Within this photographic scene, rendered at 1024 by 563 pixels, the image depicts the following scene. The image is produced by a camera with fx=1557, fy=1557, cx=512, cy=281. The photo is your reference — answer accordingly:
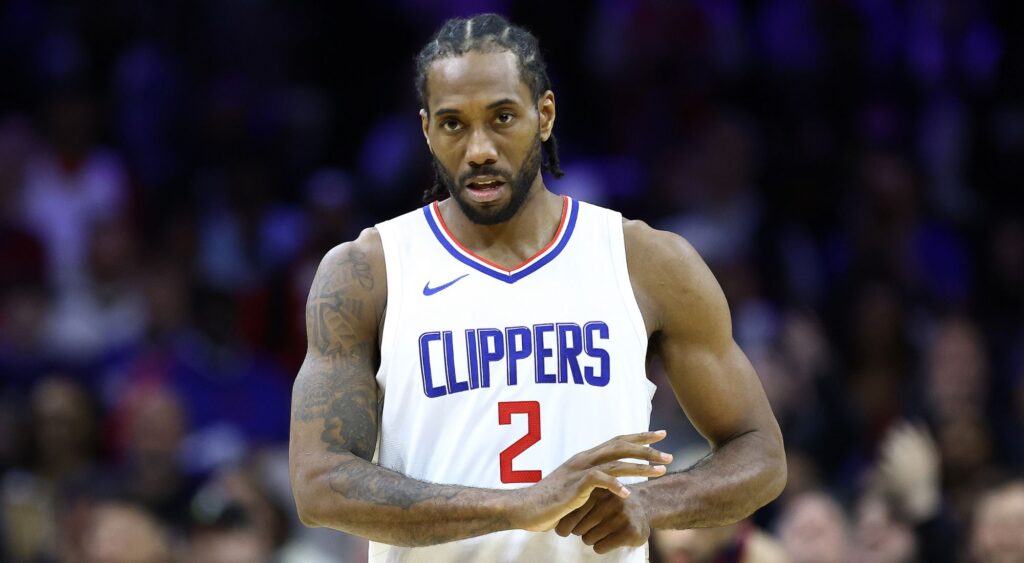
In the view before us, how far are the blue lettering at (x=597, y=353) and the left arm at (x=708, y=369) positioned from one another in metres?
0.17

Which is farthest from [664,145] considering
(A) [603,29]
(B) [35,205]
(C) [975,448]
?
(B) [35,205]

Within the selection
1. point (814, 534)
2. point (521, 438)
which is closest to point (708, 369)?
point (521, 438)

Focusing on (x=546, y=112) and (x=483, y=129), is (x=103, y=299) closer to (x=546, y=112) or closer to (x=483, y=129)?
(x=546, y=112)

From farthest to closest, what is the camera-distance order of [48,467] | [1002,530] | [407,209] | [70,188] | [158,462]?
[70,188] < [407,209] < [48,467] < [158,462] < [1002,530]

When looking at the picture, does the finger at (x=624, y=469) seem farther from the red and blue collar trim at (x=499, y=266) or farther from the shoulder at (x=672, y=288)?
the red and blue collar trim at (x=499, y=266)

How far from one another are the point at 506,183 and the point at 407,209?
596 cm

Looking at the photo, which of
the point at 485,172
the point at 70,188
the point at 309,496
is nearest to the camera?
the point at 309,496

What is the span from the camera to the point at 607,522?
416 centimetres

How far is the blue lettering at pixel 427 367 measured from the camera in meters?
4.45

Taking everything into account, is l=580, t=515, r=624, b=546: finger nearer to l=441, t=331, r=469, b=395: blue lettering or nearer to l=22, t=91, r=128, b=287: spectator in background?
l=441, t=331, r=469, b=395: blue lettering

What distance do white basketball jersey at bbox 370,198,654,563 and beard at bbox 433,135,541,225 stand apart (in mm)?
133

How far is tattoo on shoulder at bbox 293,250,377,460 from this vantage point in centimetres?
439

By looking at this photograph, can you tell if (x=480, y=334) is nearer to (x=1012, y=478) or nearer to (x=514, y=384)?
(x=514, y=384)

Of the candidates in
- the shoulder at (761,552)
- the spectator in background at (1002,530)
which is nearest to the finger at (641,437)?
the shoulder at (761,552)
